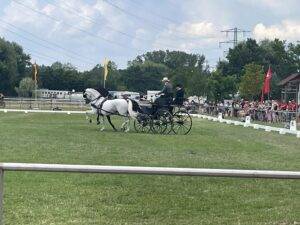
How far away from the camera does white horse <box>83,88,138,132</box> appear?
27594mm

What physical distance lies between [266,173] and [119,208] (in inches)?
141

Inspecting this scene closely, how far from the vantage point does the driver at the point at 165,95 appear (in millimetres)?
26391

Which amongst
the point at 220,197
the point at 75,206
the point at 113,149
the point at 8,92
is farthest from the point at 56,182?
the point at 8,92

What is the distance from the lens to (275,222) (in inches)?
275

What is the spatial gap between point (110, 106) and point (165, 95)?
2.97 meters

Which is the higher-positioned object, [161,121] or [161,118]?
[161,118]

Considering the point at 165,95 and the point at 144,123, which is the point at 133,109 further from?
the point at 165,95

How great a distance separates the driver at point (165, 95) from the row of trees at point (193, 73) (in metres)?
60.8

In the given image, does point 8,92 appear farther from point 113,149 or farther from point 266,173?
point 266,173

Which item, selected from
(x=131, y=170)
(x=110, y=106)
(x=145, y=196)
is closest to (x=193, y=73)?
(x=110, y=106)

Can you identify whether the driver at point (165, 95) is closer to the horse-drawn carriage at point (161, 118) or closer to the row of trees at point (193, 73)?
the horse-drawn carriage at point (161, 118)

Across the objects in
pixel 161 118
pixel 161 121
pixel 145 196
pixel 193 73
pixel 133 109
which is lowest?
pixel 145 196

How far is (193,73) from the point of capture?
96.3m

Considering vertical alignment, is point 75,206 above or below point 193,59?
below
